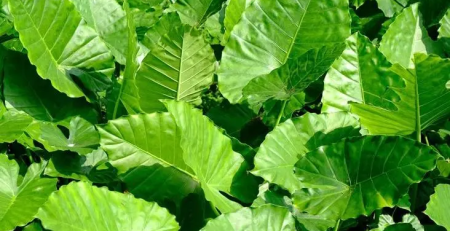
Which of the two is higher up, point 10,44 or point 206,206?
point 10,44

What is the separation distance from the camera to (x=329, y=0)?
1.74 metres

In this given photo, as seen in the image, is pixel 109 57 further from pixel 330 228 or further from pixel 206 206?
pixel 330 228

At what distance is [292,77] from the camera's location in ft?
5.17

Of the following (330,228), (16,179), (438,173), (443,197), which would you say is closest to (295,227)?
(330,228)

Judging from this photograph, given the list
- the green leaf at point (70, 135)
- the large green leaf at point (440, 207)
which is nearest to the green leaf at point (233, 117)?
the green leaf at point (70, 135)

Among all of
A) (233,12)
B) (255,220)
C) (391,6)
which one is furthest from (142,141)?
(391,6)

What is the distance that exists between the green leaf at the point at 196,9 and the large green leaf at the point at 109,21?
26 cm

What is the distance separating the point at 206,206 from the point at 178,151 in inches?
4.9

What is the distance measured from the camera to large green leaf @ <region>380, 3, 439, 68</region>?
181 cm

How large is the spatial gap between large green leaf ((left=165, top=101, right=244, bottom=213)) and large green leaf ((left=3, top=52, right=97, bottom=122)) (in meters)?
0.38

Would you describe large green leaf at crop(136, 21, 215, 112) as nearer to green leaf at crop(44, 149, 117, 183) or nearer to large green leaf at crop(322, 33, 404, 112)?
green leaf at crop(44, 149, 117, 183)

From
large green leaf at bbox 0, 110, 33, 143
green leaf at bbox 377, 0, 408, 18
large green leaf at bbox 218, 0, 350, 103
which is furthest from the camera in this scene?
green leaf at bbox 377, 0, 408, 18

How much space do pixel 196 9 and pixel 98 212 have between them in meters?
1.01

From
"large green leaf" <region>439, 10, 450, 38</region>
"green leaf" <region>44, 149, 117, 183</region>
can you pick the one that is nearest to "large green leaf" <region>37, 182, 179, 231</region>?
"green leaf" <region>44, 149, 117, 183</region>
